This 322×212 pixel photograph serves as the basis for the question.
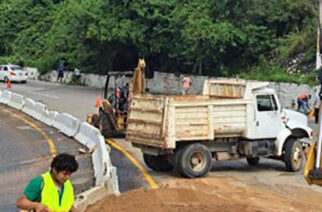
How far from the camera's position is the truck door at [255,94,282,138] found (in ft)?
52.8

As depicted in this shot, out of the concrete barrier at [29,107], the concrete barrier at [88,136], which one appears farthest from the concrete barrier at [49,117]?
the concrete barrier at [88,136]

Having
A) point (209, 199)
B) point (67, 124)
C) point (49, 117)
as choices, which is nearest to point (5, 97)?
point (49, 117)

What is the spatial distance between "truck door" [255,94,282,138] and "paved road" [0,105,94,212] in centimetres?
451

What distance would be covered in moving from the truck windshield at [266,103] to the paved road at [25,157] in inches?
184

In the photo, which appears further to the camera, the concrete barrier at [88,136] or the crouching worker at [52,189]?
the concrete barrier at [88,136]

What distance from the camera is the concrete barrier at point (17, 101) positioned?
3146 centimetres

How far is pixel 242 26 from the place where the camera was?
40.5 metres

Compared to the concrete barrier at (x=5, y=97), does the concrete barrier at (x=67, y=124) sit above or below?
below

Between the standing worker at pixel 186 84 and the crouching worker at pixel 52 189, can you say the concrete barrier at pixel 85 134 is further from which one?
the standing worker at pixel 186 84

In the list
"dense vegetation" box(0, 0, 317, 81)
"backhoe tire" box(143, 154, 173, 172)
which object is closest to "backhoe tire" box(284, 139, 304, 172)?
"backhoe tire" box(143, 154, 173, 172)

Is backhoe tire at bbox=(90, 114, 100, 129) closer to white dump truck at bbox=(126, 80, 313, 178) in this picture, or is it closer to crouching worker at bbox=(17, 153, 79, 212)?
white dump truck at bbox=(126, 80, 313, 178)

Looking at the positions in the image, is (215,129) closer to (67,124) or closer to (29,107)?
(67,124)

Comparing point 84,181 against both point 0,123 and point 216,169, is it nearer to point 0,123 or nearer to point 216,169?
point 216,169

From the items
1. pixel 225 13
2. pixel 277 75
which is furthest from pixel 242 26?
pixel 277 75
